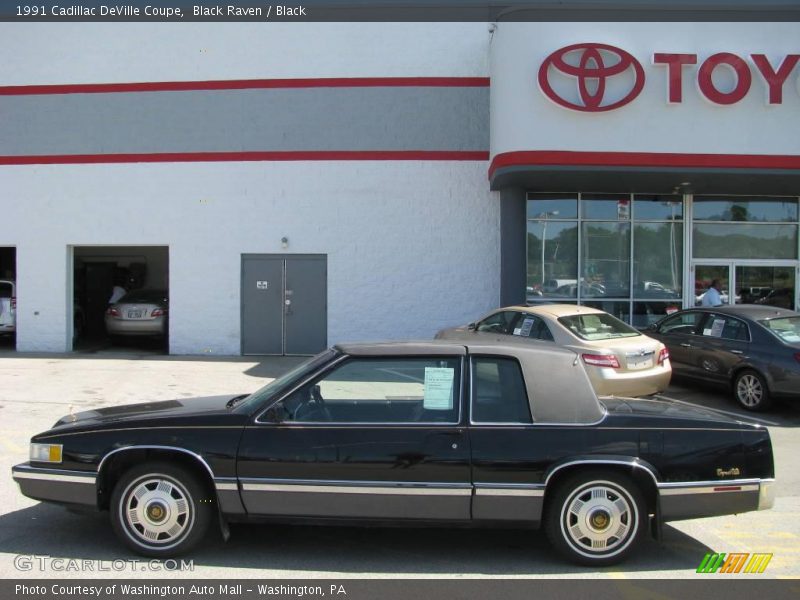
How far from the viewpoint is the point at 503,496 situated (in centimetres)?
421

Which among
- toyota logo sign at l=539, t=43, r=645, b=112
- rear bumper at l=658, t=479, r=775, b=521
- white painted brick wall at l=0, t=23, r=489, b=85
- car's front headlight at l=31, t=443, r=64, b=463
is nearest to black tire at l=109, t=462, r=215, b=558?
car's front headlight at l=31, t=443, r=64, b=463

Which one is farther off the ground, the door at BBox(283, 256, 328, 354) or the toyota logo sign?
the toyota logo sign

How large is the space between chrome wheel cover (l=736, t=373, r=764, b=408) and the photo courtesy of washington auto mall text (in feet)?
0.19

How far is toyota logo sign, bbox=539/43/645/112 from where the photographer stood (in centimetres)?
1223

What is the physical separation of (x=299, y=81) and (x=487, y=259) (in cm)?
559

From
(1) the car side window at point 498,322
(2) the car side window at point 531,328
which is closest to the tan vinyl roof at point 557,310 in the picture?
(2) the car side window at point 531,328

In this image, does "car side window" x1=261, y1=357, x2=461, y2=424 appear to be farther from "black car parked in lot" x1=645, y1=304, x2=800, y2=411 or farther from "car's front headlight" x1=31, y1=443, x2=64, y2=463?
"black car parked in lot" x1=645, y1=304, x2=800, y2=411

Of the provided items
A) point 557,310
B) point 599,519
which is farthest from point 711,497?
point 557,310

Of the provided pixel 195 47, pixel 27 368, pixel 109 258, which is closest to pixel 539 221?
pixel 195 47

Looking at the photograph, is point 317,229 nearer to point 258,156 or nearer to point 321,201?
point 321,201

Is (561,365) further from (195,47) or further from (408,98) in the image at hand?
(195,47)

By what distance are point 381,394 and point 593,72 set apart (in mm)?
9687

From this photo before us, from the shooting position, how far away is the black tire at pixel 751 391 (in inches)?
369

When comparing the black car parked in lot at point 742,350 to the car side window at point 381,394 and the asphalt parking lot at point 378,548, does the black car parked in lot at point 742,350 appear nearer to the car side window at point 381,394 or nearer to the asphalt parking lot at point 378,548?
the asphalt parking lot at point 378,548
